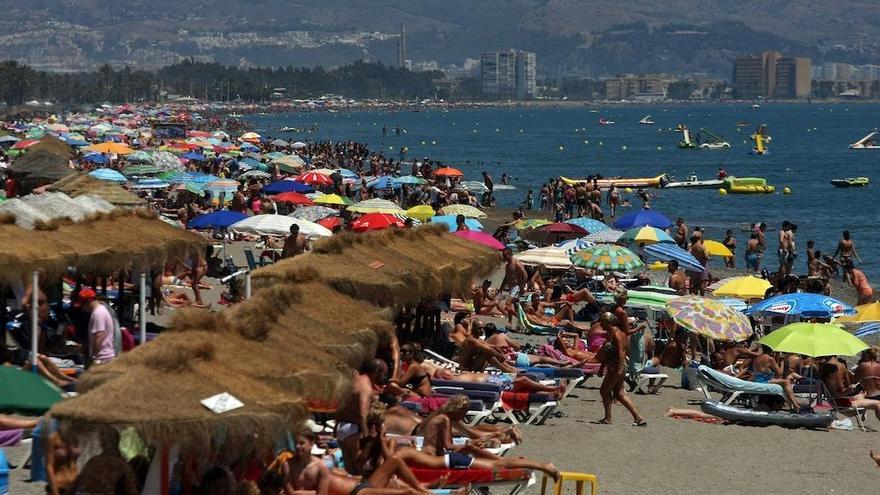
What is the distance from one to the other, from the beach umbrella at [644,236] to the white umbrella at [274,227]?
16.9ft

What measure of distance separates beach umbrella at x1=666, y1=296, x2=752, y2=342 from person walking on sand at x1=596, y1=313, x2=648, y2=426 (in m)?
2.69

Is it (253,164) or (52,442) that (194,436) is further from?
(253,164)

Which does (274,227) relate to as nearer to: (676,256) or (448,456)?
(676,256)

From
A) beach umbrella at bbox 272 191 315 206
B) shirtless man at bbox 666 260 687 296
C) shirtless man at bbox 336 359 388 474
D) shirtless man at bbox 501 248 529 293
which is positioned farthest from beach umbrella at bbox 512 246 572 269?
shirtless man at bbox 336 359 388 474

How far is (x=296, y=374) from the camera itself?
954 cm

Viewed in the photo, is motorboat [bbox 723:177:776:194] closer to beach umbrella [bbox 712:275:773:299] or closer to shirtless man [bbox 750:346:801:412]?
beach umbrella [bbox 712:275:773:299]

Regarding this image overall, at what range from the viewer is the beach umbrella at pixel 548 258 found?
22.9 m

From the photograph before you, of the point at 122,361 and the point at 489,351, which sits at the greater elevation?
the point at 122,361

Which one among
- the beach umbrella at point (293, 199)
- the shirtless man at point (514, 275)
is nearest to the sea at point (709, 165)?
the beach umbrella at point (293, 199)

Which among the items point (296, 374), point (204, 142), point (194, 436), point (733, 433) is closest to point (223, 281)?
point (733, 433)

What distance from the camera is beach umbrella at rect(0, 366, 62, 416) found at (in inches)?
383

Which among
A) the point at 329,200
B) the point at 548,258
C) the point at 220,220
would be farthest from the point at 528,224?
the point at 220,220

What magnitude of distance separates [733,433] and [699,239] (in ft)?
39.8

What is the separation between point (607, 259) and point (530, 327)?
2324 mm
